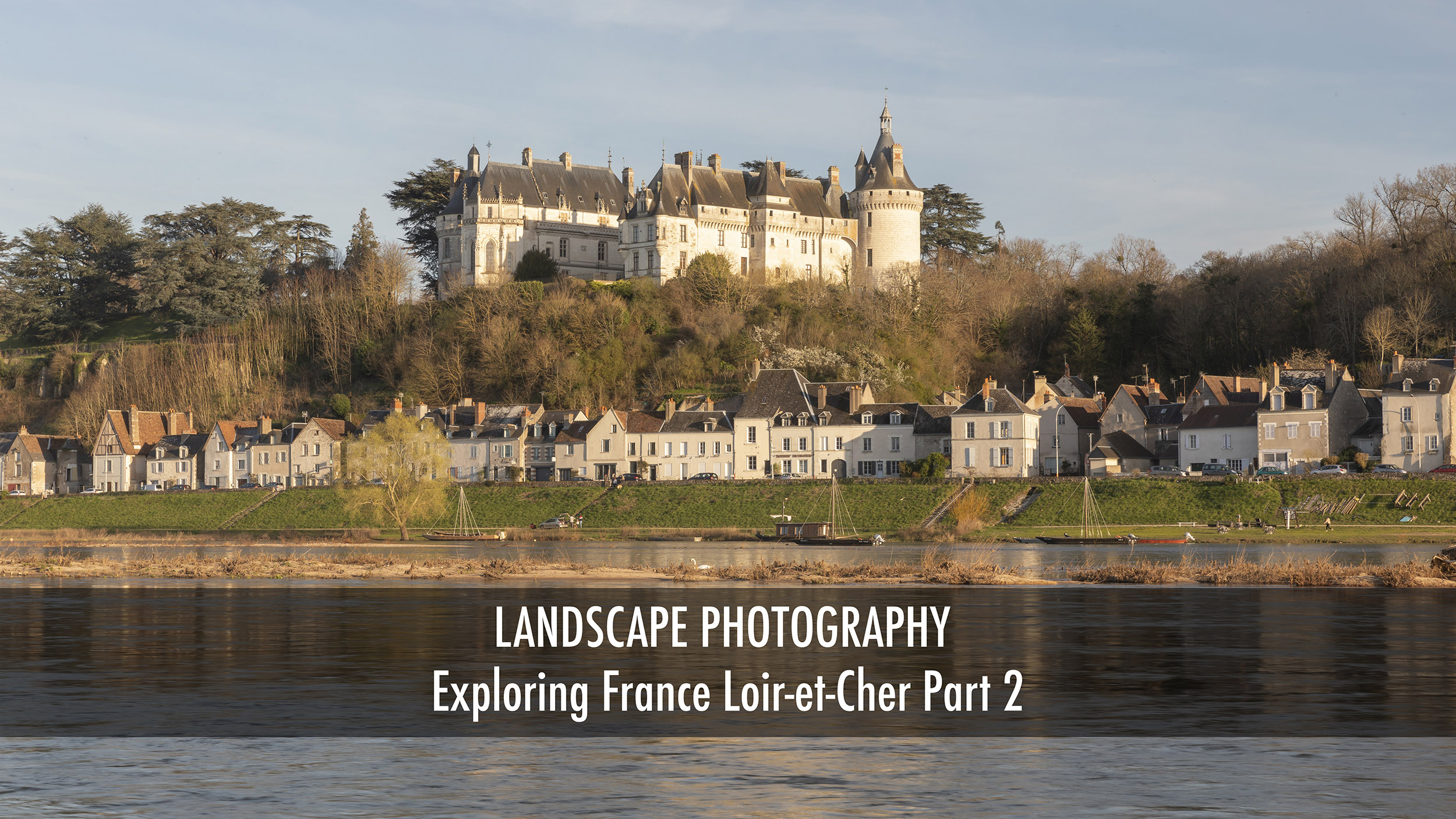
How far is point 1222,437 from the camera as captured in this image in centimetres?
6756

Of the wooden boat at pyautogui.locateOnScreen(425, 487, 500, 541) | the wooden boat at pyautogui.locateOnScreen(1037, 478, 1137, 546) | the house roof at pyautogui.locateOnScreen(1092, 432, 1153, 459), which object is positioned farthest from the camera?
the house roof at pyautogui.locateOnScreen(1092, 432, 1153, 459)

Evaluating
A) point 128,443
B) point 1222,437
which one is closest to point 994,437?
point 1222,437

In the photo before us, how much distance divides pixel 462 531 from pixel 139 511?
2281 centimetres

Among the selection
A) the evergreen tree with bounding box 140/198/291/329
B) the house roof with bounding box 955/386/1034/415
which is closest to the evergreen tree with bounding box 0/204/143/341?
the evergreen tree with bounding box 140/198/291/329

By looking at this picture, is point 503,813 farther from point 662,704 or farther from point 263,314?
point 263,314

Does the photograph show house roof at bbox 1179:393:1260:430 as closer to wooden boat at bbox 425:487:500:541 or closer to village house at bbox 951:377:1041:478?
village house at bbox 951:377:1041:478

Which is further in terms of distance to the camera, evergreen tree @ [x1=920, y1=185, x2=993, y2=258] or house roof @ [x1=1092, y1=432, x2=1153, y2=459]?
evergreen tree @ [x1=920, y1=185, x2=993, y2=258]

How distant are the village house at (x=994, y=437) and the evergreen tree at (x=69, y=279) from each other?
73.8m

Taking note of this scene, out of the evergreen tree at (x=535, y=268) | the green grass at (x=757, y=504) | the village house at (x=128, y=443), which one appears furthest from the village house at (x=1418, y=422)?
the village house at (x=128, y=443)

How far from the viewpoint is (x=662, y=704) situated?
1628cm

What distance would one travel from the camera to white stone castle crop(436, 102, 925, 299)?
4001 inches

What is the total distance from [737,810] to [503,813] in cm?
180

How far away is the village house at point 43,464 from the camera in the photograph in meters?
91.3

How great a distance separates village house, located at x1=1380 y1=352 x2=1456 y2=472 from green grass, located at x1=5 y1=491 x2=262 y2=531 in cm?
5478
